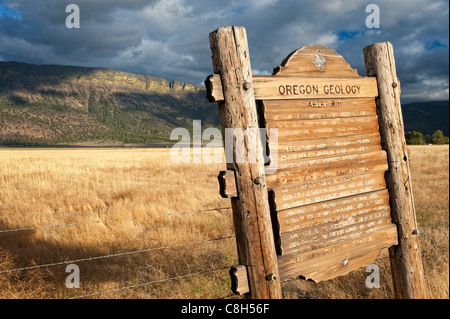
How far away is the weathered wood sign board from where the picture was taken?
2908 millimetres

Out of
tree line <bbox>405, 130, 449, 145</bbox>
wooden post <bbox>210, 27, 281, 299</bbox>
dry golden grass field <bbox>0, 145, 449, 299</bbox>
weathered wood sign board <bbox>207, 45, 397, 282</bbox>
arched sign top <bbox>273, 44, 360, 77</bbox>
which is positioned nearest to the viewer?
wooden post <bbox>210, 27, 281, 299</bbox>

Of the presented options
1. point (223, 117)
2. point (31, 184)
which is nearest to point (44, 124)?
point (31, 184)

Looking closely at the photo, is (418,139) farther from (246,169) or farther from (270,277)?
(246,169)

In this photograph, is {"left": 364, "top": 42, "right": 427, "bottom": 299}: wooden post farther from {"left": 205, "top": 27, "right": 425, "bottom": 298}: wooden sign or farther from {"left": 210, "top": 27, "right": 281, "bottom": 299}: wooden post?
{"left": 210, "top": 27, "right": 281, "bottom": 299}: wooden post

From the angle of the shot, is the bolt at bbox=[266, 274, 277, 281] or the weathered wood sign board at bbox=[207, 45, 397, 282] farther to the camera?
the weathered wood sign board at bbox=[207, 45, 397, 282]

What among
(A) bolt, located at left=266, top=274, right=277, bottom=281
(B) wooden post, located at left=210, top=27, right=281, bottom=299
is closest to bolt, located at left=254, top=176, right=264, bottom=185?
(B) wooden post, located at left=210, top=27, right=281, bottom=299

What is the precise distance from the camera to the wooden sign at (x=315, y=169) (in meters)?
2.74

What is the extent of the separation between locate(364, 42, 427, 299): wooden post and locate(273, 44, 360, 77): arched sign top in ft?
1.46

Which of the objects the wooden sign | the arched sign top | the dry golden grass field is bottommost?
the dry golden grass field

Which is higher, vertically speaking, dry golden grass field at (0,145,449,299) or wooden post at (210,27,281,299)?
wooden post at (210,27,281,299)

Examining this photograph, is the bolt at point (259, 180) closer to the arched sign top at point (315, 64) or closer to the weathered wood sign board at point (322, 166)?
the weathered wood sign board at point (322, 166)

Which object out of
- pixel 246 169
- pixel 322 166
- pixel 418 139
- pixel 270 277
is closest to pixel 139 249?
pixel 270 277

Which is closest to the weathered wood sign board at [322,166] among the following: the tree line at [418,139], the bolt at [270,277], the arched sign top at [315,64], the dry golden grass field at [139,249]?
the arched sign top at [315,64]
